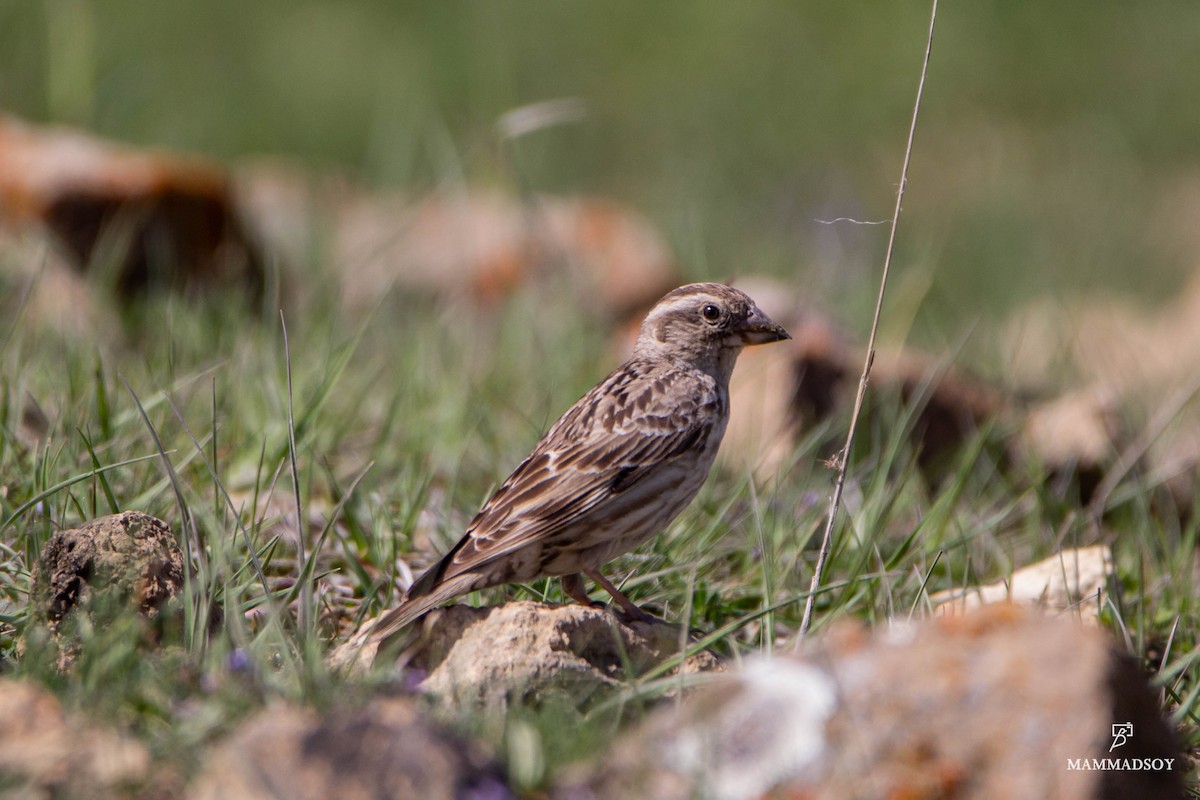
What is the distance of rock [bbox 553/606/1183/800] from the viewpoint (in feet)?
8.69

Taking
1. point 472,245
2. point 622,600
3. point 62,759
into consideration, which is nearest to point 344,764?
point 62,759

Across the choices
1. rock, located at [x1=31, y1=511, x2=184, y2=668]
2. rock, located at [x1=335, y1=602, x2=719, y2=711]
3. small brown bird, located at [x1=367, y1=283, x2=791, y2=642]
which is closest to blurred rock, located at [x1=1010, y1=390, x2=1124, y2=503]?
small brown bird, located at [x1=367, y1=283, x2=791, y2=642]

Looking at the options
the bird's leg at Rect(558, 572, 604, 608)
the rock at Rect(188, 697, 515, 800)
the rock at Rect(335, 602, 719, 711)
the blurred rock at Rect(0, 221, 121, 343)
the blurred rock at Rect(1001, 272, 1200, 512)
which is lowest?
the blurred rock at Rect(1001, 272, 1200, 512)

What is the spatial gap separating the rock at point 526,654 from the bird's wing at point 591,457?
312 millimetres

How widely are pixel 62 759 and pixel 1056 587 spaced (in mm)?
3361

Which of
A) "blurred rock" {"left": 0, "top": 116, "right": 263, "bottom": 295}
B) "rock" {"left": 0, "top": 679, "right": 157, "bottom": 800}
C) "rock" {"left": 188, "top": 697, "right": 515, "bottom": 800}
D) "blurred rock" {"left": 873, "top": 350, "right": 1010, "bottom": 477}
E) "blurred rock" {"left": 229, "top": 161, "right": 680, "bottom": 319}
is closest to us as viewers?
"rock" {"left": 188, "top": 697, "right": 515, "bottom": 800}

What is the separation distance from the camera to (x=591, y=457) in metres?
4.62

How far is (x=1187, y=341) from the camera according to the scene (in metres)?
9.01

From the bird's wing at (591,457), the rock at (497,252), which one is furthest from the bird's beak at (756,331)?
the rock at (497,252)

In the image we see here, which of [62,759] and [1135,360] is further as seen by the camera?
[1135,360]

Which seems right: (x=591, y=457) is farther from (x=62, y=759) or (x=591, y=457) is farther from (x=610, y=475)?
(x=62, y=759)

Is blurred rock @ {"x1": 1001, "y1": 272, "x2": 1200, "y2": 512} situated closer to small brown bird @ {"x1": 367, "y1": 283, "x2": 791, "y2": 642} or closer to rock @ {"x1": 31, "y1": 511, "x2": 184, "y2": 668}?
small brown bird @ {"x1": 367, "y1": 283, "x2": 791, "y2": 642}

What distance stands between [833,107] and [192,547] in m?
12.5

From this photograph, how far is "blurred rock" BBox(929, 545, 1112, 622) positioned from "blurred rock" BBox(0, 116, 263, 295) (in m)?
4.98
